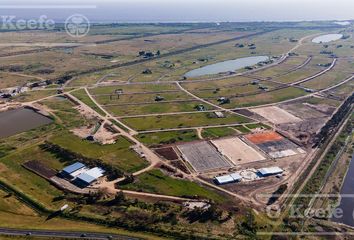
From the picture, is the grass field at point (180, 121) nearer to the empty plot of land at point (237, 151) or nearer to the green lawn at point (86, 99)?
the green lawn at point (86, 99)

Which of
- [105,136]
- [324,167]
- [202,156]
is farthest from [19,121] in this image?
[324,167]

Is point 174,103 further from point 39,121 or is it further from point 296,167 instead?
point 296,167

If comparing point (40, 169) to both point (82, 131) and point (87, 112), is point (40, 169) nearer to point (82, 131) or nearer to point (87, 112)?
point (82, 131)

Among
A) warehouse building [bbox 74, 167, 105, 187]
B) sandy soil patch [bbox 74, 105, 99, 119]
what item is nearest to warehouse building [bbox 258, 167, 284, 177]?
warehouse building [bbox 74, 167, 105, 187]

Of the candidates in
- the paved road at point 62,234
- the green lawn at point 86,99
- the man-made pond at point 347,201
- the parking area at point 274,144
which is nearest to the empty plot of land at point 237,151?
the parking area at point 274,144

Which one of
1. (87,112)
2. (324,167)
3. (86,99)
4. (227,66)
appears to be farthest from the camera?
(227,66)

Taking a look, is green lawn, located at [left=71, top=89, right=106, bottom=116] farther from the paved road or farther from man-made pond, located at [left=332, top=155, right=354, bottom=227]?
man-made pond, located at [left=332, top=155, right=354, bottom=227]
